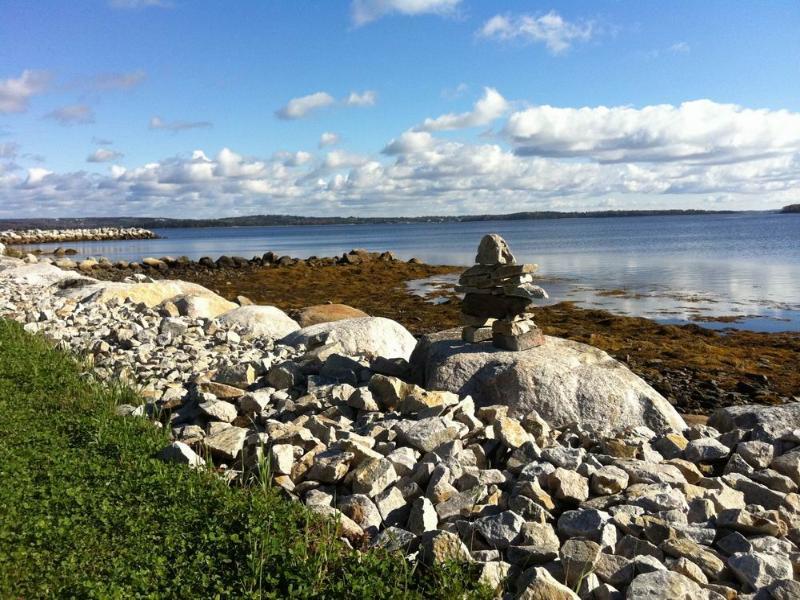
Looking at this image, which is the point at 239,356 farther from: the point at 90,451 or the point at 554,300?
the point at 554,300

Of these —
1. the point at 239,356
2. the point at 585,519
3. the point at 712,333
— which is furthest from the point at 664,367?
the point at 585,519

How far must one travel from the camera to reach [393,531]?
4969 millimetres

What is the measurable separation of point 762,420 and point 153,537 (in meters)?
6.81

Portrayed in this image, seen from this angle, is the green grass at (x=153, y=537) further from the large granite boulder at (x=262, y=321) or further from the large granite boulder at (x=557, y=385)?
the large granite boulder at (x=262, y=321)

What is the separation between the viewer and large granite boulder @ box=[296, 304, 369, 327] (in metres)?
16.1

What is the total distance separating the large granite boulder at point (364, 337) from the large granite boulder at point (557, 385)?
268cm

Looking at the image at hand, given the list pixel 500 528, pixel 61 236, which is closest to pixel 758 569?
pixel 500 528

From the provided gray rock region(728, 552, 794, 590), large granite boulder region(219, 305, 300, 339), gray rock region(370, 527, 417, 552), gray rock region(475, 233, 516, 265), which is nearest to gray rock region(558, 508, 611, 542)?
gray rock region(728, 552, 794, 590)

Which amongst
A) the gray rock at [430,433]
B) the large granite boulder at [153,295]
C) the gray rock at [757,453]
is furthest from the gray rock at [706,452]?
the large granite boulder at [153,295]

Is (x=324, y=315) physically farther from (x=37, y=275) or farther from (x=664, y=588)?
(x=664, y=588)

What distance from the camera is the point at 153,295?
17.3 metres

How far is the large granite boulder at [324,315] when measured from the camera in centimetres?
1614

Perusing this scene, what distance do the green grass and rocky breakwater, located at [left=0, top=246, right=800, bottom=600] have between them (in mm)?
314

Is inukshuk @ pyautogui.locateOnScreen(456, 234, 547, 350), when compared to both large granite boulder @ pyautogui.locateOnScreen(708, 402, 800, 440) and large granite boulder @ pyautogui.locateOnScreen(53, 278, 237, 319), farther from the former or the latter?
large granite boulder @ pyautogui.locateOnScreen(53, 278, 237, 319)
